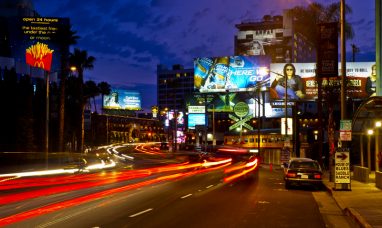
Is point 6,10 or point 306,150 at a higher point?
point 6,10

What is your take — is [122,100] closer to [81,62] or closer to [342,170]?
[81,62]

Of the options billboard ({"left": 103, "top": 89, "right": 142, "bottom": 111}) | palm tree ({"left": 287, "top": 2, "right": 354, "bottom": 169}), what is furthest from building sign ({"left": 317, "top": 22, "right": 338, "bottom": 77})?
billboard ({"left": 103, "top": 89, "right": 142, "bottom": 111})

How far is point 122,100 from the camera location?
135m

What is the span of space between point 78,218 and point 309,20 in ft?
126

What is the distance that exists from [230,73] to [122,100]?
1727 inches

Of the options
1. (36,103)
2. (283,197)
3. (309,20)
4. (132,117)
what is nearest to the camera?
(283,197)

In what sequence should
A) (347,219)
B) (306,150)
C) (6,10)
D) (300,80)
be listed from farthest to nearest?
(6,10) < (300,80) < (306,150) < (347,219)

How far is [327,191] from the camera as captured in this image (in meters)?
26.9

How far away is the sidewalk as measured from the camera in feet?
48.3

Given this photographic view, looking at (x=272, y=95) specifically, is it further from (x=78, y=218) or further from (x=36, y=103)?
(x=78, y=218)

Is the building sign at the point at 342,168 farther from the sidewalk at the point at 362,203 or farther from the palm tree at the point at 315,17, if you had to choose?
the palm tree at the point at 315,17

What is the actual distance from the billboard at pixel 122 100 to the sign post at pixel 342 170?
4325 inches

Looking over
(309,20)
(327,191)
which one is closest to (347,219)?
(327,191)

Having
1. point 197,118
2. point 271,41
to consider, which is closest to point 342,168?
point 197,118
